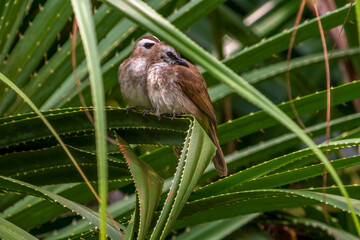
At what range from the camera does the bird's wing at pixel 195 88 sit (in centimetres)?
246

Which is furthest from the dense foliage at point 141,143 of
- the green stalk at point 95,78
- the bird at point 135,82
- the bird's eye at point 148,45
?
the bird's eye at point 148,45

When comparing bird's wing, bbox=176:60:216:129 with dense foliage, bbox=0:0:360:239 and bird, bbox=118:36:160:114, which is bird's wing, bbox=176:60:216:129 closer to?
bird, bbox=118:36:160:114

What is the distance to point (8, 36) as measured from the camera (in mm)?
1694

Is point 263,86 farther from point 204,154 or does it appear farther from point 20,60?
point 204,154

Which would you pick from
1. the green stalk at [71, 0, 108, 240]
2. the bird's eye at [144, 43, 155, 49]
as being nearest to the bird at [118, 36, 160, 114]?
the bird's eye at [144, 43, 155, 49]

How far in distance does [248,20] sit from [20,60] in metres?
1.95

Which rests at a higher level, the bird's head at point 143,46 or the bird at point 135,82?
the bird's head at point 143,46

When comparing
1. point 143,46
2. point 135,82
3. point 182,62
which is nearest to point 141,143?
point 135,82

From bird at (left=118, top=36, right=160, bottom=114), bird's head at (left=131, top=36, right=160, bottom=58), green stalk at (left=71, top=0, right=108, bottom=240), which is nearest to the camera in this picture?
green stalk at (left=71, top=0, right=108, bottom=240)

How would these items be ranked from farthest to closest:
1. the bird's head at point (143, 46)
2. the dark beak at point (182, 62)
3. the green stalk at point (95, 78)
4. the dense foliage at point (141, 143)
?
1. the bird's head at point (143, 46)
2. the dark beak at point (182, 62)
3. the dense foliage at point (141, 143)
4. the green stalk at point (95, 78)

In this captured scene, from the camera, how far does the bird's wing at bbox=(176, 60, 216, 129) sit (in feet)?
8.08

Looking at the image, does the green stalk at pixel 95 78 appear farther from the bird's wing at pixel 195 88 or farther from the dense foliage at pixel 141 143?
the bird's wing at pixel 195 88

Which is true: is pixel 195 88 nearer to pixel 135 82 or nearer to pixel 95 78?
pixel 135 82

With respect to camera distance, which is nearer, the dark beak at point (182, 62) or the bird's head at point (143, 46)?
the dark beak at point (182, 62)
